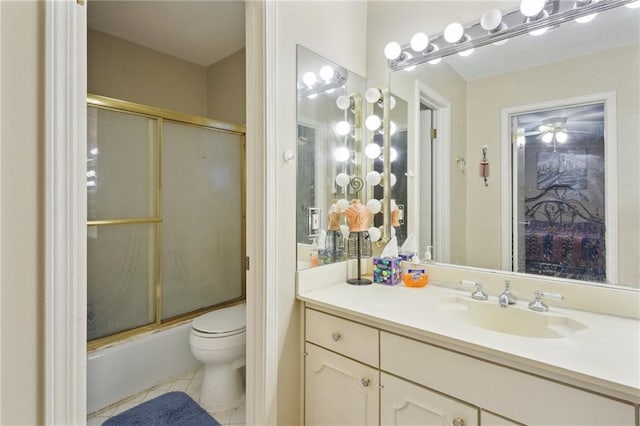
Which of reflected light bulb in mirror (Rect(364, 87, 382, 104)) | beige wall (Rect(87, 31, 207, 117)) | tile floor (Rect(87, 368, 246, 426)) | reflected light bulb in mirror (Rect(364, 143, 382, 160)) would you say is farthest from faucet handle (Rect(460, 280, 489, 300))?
beige wall (Rect(87, 31, 207, 117))

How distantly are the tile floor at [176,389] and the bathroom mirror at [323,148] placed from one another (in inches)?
38.8

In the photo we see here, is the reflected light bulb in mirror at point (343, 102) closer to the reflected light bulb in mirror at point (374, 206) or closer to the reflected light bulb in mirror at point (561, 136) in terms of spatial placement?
the reflected light bulb in mirror at point (374, 206)

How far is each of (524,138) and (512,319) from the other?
0.76 meters

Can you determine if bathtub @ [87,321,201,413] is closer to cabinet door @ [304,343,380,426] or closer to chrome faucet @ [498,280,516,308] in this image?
cabinet door @ [304,343,380,426]

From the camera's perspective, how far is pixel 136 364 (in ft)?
6.30

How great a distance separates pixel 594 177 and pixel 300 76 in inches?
49.9

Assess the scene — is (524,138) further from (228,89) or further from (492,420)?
(228,89)

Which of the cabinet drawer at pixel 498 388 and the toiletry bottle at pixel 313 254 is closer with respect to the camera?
the cabinet drawer at pixel 498 388

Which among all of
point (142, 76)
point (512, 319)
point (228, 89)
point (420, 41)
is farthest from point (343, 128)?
point (142, 76)

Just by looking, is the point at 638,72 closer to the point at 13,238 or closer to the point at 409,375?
the point at 409,375

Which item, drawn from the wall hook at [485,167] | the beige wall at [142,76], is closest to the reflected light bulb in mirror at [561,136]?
the wall hook at [485,167]

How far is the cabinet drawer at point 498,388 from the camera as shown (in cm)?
77

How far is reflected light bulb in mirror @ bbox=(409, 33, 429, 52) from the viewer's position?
1544 millimetres

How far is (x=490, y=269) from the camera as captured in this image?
1.43 meters
